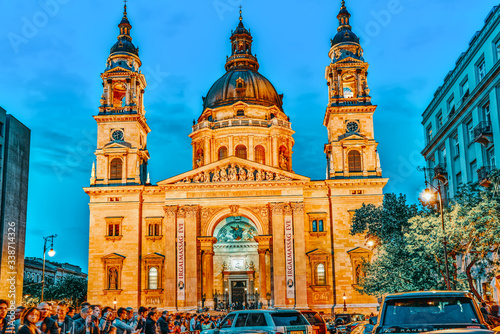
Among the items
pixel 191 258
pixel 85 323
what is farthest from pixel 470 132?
pixel 85 323

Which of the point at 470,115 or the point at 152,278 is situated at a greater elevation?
the point at 470,115

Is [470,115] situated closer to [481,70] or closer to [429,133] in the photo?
[481,70]

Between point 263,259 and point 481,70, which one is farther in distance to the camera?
point 263,259

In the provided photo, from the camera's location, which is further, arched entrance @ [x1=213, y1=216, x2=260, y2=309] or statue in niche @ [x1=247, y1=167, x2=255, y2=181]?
arched entrance @ [x1=213, y1=216, x2=260, y2=309]

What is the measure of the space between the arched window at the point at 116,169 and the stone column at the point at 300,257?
17.7m

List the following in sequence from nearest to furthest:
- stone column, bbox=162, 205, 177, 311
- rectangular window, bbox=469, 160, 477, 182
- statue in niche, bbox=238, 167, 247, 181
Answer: rectangular window, bbox=469, 160, 477, 182
stone column, bbox=162, 205, 177, 311
statue in niche, bbox=238, 167, 247, 181

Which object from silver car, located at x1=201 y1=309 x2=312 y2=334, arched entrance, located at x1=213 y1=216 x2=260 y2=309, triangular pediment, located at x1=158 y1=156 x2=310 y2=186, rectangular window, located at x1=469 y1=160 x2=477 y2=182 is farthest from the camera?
arched entrance, located at x1=213 y1=216 x2=260 y2=309

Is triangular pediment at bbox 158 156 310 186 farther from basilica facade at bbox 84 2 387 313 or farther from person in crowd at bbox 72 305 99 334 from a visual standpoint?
person in crowd at bbox 72 305 99 334

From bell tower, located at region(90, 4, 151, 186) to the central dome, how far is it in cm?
1131

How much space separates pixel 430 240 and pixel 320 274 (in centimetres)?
2775

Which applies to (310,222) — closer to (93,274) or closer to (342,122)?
(342,122)

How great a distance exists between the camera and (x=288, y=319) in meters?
17.8

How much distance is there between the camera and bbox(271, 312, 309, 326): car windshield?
17.6 meters

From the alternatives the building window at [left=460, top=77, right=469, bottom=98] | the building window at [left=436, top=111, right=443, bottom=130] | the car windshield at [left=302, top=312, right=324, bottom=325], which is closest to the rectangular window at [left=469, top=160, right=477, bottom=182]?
the building window at [left=460, top=77, right=469, bottom=98]
